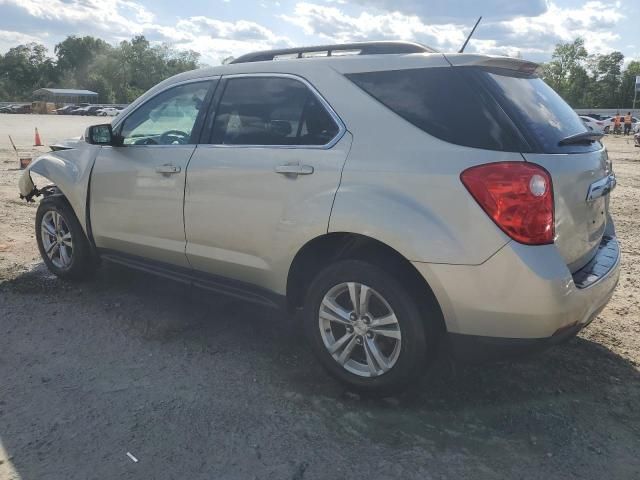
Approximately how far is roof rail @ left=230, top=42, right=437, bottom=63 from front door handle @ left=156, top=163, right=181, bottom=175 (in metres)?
0.91

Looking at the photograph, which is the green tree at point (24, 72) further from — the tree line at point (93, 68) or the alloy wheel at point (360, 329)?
the alloy wheel at point (360, 329)

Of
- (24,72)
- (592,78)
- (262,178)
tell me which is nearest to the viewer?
(262,178)

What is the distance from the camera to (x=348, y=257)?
3.11 metres

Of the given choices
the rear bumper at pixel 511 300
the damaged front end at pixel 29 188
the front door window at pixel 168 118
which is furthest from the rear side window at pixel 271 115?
the damaged front end at pixel 29 188

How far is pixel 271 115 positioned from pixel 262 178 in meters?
0.43

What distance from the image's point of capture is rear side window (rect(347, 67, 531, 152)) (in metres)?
2.70

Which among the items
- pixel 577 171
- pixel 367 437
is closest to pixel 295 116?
pixel 577 171

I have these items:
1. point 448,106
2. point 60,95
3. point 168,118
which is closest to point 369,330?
point 448,106

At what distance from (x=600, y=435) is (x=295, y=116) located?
2373mm

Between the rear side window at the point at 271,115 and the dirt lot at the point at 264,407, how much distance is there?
1406 mm

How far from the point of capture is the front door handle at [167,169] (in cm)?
383

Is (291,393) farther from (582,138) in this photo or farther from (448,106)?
(582,138)

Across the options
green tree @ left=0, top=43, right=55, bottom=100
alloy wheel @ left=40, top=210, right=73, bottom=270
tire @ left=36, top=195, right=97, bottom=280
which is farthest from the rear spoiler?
green tree @ left=0, top=43, right=55, bottom=100

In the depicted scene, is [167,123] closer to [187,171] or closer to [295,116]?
[187,171]
